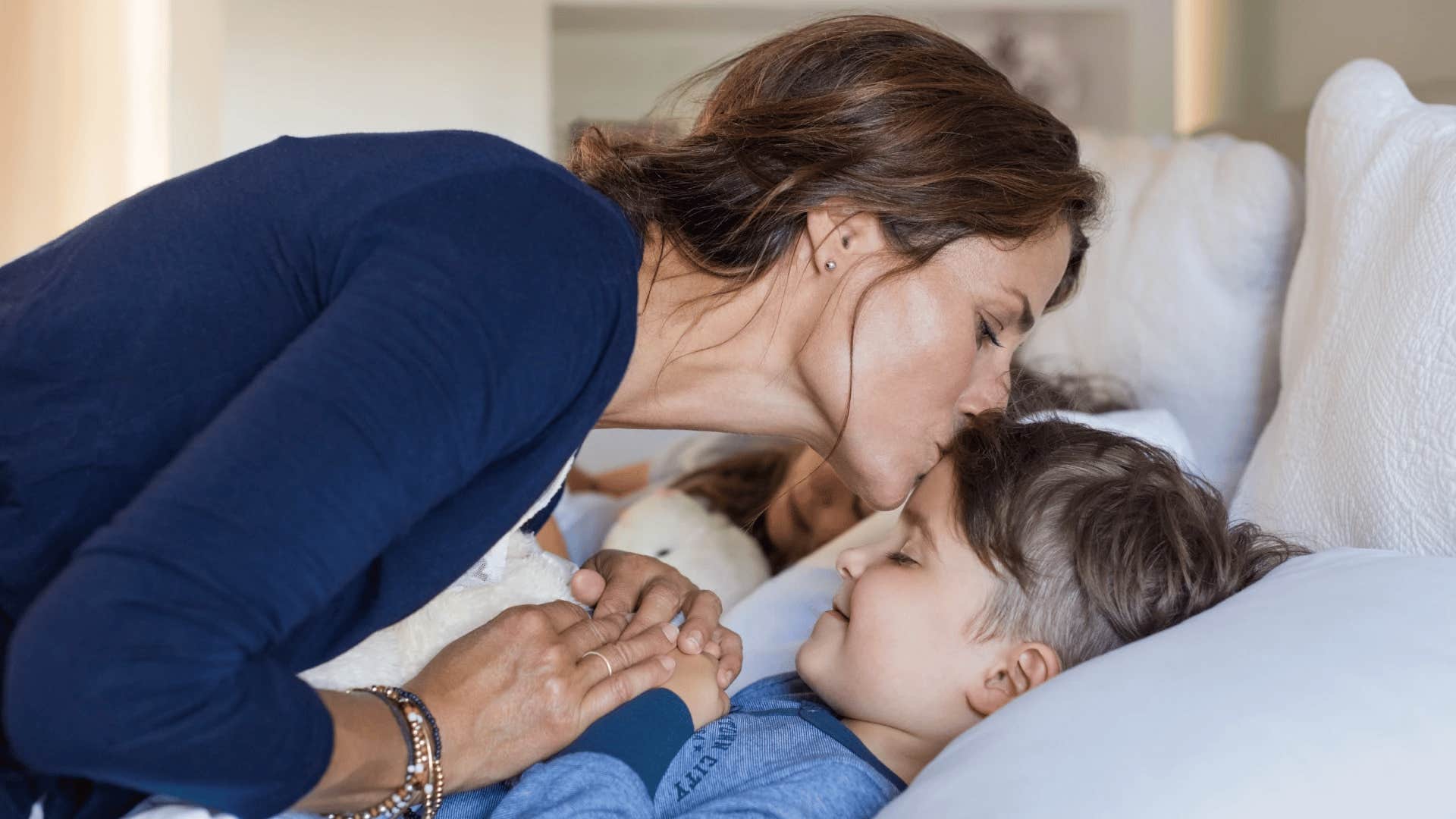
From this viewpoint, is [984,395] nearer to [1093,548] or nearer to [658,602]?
[1093,548]

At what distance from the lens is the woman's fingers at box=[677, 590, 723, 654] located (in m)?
1.06

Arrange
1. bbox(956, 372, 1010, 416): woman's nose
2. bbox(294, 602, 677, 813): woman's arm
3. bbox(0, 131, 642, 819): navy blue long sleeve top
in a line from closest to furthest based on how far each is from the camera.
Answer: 1. bbox(0, 131, 642, 819): navy blue long sleeve top
2. bbox(294, 602, 677, 813): woman's arm
3. bbox(956, 372, 1010, 416): woman's nose

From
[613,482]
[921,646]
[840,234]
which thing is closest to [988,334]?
[840,234]

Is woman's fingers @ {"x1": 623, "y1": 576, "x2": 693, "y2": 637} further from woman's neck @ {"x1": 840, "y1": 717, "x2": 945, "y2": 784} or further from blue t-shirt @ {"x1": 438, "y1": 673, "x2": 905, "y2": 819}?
woman's neck @ {"x1": 840, "y1": 717, "x2": 945, "y2": 784}

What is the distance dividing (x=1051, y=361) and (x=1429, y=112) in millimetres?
735

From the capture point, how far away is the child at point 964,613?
3.23 feet

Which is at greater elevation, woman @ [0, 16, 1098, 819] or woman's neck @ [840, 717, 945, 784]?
woman @ [0, 16, 1098, 819]

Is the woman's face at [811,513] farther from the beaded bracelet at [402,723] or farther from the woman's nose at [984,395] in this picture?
the beaded bracelet at [402,723]

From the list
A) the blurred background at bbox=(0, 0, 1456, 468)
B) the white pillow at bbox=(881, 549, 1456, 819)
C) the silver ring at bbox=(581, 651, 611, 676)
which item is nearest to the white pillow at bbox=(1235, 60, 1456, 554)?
the white pillow at bbox=(881, 549, 1456, 819)

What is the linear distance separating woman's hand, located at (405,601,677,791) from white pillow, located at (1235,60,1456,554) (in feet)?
2.03

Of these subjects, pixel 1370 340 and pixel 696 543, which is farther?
pixel 696 543

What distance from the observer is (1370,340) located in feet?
3.68

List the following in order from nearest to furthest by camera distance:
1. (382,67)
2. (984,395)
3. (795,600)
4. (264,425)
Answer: (264,425), (984,395), (795,600), (382,67)

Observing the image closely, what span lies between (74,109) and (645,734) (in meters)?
2.00
